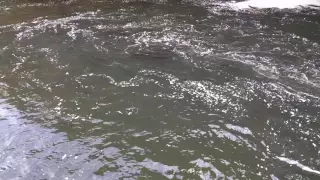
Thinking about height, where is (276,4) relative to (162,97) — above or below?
above

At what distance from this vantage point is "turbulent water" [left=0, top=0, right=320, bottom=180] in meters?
3.78

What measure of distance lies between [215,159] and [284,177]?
71 centimetres

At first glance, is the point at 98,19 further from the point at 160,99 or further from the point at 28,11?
the point at 160,99

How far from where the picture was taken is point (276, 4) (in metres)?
8.81

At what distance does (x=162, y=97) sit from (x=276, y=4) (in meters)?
5.29

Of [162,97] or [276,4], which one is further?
[276,4]

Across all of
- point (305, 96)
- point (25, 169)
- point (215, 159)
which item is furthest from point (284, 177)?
point (25, 169)

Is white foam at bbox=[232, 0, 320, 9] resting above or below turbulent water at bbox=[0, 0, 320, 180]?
above

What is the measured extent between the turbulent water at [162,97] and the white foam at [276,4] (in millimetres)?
434

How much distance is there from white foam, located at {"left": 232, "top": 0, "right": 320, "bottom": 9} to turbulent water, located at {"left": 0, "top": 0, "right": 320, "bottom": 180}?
17.1 inches

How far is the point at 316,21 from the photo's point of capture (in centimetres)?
773

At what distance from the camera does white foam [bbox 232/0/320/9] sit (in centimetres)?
870

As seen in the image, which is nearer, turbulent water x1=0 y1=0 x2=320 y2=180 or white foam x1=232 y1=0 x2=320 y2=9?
turbulent water x1=0 y1=0 x2=320 y2=180

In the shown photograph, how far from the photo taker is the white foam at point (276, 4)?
8705mm
